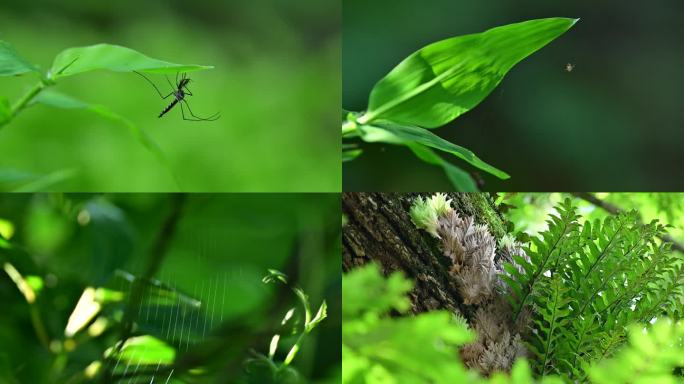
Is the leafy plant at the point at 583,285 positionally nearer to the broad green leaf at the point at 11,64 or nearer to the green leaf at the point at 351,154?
the green leaf at the point at 351,154

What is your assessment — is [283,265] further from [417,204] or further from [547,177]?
[547,177]

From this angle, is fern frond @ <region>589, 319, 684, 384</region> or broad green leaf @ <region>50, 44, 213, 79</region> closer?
fern frond @ <region>589, 319, 684, 384</region>

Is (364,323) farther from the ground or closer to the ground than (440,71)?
closer to the ground

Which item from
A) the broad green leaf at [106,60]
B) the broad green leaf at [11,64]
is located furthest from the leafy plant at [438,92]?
the broad green leaf at [11,64]

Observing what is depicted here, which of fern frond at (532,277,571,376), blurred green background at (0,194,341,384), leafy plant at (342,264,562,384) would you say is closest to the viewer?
leafy plant at (342,264,562,384)

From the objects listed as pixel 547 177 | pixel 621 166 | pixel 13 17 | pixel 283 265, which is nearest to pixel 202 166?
pixel 283 265

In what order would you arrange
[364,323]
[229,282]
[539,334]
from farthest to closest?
[539,334] < [229,282] < [364,323]

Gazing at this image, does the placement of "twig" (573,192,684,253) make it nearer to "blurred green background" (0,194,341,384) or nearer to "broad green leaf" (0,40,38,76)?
"blurred green background" (0,194,341,384)

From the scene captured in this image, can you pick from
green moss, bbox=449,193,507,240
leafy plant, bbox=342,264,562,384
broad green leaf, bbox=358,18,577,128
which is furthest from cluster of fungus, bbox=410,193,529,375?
leafy plant, bbox=342,264,562,384
